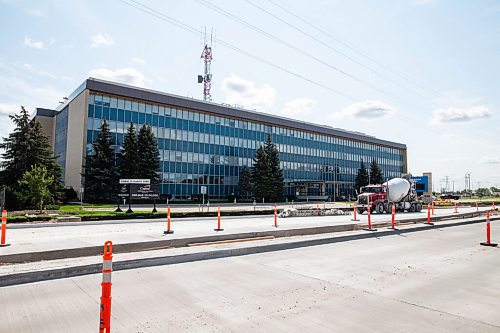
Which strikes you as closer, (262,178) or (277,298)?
(277,298)

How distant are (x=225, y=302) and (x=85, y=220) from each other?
18.3m

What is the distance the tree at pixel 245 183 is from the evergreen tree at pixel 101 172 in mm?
24623

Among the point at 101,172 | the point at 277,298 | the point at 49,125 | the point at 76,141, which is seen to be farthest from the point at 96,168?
the point at 277,298

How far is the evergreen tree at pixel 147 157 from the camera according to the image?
47.7 m

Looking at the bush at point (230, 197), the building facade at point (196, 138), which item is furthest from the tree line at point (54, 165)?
the bush at point (230, 197)

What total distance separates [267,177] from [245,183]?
544 cm

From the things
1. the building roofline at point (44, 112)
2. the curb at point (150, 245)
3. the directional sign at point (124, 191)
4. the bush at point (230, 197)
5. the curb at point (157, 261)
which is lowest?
the curb at point (157, 261)

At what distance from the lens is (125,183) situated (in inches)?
1057

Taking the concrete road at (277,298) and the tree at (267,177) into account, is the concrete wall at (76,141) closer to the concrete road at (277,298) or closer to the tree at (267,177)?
the tree at (267,177)

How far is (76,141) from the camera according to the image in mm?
50969

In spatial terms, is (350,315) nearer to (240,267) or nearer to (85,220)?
(240,267)

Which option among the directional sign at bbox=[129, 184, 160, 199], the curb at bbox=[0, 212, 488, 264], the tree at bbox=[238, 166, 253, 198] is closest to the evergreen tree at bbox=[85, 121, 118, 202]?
the directional sign at bbox=[129, 184, 160, 199]

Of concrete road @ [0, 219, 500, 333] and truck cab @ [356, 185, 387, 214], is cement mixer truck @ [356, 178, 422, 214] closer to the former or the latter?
truck cab @ [356, 185, 387, 214]

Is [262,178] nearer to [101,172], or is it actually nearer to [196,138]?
[196,138]
